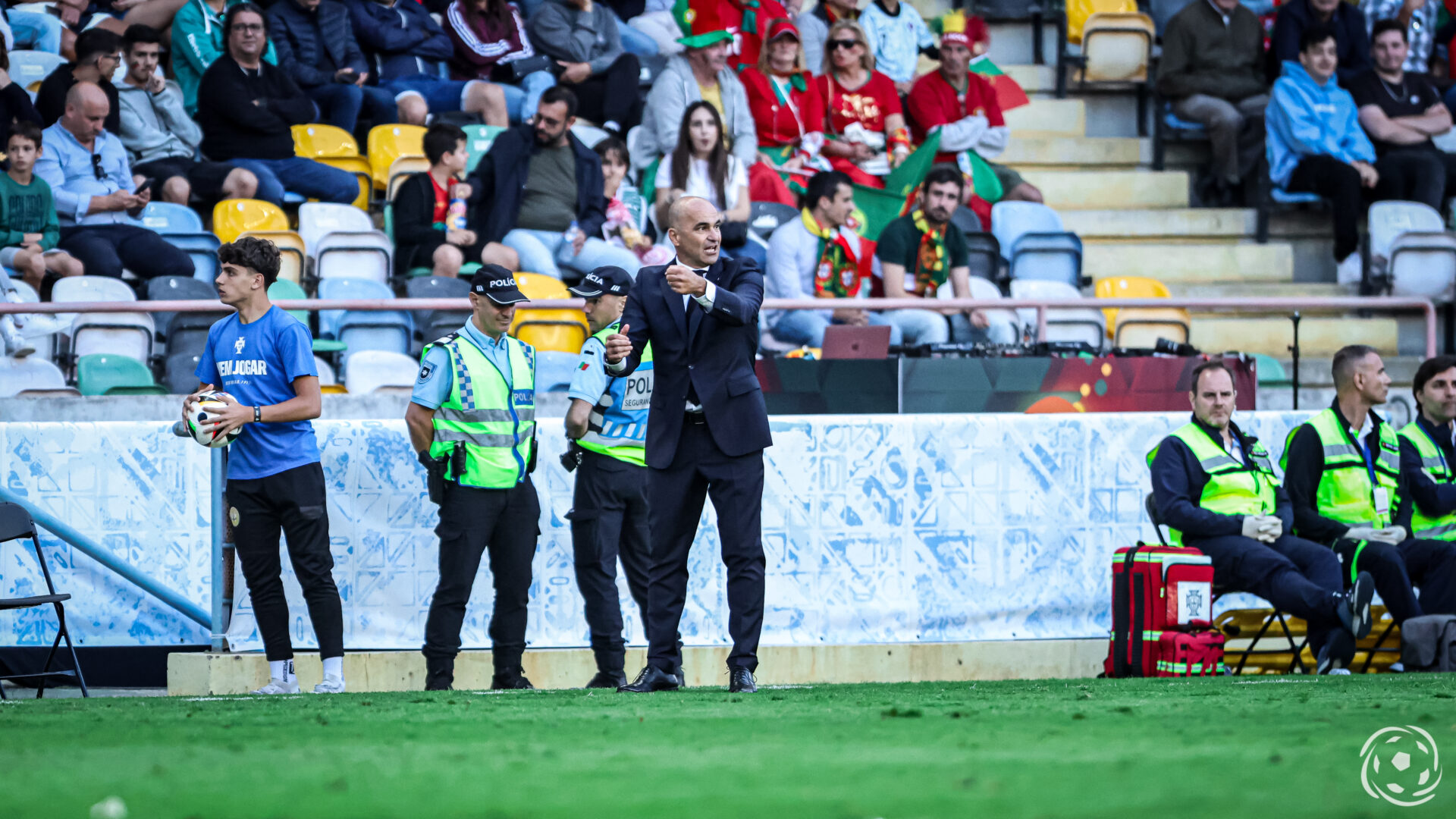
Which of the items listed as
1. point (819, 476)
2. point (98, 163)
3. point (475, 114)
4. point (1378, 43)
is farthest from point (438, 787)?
point (1378, 43)

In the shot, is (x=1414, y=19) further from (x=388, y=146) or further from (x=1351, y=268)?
(x=388, y=146)

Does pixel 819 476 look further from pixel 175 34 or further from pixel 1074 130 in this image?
pixel 1074 130

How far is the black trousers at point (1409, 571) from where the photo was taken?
785 cm

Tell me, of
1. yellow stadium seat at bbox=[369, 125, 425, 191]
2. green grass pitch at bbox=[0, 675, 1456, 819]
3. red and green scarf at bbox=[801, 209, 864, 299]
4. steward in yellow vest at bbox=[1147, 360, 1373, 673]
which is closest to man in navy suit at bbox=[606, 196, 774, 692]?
green grass pitch at bbox=[0, 675, 1456, 819]

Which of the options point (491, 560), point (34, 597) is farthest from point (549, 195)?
point (34, 597)

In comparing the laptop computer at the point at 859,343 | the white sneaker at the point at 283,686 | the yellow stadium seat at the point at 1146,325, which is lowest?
the white sneaker at the point at 283,686

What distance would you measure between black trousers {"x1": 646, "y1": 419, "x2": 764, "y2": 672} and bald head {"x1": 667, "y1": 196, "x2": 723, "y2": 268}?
594 mm

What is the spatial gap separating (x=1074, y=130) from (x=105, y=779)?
12.9m

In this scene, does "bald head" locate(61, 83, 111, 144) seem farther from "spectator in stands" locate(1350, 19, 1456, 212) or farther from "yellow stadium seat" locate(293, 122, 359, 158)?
"spectator in stands" locate(1350, 19, 1456, 212)

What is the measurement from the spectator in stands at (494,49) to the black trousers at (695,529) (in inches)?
289

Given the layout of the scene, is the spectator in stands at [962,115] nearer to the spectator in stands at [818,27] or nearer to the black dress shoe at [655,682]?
the spectator in stands at [818,27]

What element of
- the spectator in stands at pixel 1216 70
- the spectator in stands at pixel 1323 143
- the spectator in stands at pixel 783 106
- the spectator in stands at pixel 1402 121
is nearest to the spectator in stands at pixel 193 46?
the spectator in stands at pixel 783 106

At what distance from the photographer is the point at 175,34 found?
1195 centimetres

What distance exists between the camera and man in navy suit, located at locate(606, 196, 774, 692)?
19.1ft
